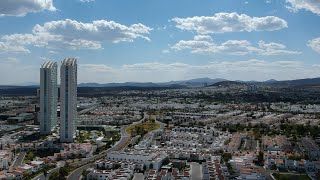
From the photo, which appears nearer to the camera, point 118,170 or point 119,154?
point 118,170

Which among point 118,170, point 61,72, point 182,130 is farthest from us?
point 182,130

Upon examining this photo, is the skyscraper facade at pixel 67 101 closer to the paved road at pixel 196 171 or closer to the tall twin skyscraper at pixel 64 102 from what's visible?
the tall twin skyscraper at pixel 64 102

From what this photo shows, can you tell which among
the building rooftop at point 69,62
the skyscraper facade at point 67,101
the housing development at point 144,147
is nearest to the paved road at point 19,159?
the housing development at point 144,147

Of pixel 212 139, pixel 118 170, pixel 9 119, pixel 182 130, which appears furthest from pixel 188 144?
pixel 9 119

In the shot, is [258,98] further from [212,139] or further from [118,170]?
[118,170]

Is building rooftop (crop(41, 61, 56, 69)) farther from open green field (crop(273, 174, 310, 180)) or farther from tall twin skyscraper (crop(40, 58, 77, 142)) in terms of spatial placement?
open green field (crop(273, 174, 310, 180))

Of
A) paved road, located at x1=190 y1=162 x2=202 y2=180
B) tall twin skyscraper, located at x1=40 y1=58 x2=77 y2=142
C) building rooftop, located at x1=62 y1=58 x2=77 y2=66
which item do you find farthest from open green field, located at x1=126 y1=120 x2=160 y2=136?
paved road, located at x1=190 y1=162 x2=202 y2=180
